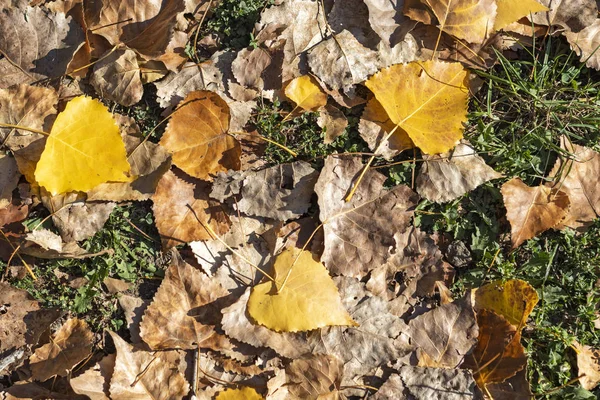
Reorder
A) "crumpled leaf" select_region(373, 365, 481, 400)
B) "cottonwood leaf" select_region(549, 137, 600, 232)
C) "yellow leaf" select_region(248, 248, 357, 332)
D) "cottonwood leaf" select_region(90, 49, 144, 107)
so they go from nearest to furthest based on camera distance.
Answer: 1. "yellow leaf" select_region(248, 248, 357, 332)
2. "crumpled leaf" select_region(373, 365, 481, 400)
3. "cottonwood leaf" select_region(90, 49, 144, 107)
4. "cottonwood leaf" select_region(549, 137, 600, 232)

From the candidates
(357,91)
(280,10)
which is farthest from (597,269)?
(280,10)

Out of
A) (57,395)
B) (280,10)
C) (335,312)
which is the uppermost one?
(280,10)

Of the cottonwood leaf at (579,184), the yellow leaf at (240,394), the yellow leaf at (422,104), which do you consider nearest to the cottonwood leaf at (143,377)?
the yellow leaf at (240,394)

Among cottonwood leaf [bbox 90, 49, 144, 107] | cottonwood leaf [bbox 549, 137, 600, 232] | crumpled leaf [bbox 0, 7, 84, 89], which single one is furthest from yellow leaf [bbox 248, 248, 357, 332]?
crumpled leaf [bbox 0, 7, 84, 89]

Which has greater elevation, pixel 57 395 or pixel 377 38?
pixel 377 38

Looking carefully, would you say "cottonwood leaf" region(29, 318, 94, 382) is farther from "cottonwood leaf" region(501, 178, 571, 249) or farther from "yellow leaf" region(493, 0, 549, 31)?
"yellow leaf" region(493, 0, 549, 31)

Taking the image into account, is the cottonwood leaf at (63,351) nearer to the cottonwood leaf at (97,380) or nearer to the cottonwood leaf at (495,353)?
the cottonwood leaf at (97,380)

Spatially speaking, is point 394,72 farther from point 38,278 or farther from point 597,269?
point 38,278
